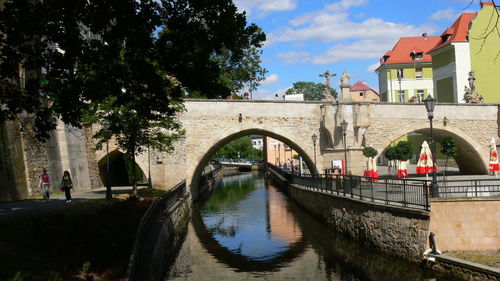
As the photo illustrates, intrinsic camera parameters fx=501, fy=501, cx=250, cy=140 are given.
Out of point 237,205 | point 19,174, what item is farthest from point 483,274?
point 237,205

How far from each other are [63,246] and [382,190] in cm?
1083

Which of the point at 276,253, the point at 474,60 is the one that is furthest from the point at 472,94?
the point at 276,253

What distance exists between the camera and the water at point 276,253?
48.0ft

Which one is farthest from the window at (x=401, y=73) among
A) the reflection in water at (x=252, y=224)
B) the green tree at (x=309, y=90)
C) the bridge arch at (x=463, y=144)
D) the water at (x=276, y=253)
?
the green tree at (x=309, y=90)

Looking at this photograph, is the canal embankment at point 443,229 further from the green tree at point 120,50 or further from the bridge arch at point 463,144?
the bridge arch at point 463,144

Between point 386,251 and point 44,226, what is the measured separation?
10101 mm

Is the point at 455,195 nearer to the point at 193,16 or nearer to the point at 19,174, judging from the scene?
the point at 193,16

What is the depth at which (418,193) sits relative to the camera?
1462cm

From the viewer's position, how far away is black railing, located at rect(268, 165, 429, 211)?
48.0 ft

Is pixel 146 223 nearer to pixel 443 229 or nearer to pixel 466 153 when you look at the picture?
pixel 443 229

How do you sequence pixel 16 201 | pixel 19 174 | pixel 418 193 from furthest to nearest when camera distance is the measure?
pixel 19 174 < pixel 16 201 < pixel 418 193

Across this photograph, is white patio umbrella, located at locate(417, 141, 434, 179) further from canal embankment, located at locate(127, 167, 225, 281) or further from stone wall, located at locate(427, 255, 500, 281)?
canal embankment, located at locate(127, 167, 225, 281)

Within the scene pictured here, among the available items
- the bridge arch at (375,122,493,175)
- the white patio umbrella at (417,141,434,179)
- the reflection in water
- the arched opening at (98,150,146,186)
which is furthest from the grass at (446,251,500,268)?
the arched opening at (98,150,146,186)

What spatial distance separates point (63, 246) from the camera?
10078 millimetres
